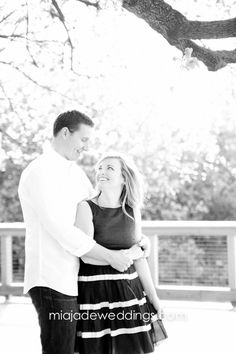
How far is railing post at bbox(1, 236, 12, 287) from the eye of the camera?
17.8 ft

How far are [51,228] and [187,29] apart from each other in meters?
1.14

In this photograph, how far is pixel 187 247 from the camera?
35.2 feet

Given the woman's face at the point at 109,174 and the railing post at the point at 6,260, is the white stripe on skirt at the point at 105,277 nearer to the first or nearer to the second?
the woman's face at the point at 109,174

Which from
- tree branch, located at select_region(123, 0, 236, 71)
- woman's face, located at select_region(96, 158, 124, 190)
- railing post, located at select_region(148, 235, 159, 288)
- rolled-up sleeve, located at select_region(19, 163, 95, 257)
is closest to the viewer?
rolled-up sleeve, located at select_region(19, 163, 95, 257)

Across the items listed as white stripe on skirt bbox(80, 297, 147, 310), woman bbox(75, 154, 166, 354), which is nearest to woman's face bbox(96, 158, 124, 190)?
woman bbox(75, 154, 166, 354)

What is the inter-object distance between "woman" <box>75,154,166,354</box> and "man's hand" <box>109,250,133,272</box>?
0.07m

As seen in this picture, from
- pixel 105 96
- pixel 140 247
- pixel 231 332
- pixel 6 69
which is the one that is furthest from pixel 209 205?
pixel 140 247

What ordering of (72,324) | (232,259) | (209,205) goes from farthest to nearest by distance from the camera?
(209,205) < (232,259) < (72,324)

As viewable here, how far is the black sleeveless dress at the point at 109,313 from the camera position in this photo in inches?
90.2

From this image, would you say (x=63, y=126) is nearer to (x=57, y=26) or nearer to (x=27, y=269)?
(x=27, y=269)

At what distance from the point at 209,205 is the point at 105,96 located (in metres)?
4.24

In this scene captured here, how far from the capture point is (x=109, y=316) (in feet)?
7.59

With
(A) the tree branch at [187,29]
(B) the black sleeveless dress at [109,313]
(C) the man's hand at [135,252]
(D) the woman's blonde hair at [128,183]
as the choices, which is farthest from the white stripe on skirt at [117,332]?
(A) the tree branch at [187,29]

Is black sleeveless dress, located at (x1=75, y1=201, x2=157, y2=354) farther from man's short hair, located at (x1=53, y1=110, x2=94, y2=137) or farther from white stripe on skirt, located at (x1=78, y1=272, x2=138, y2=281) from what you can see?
man's short hair, located at (x1=53, y1=110, x2=94, y2=137)
